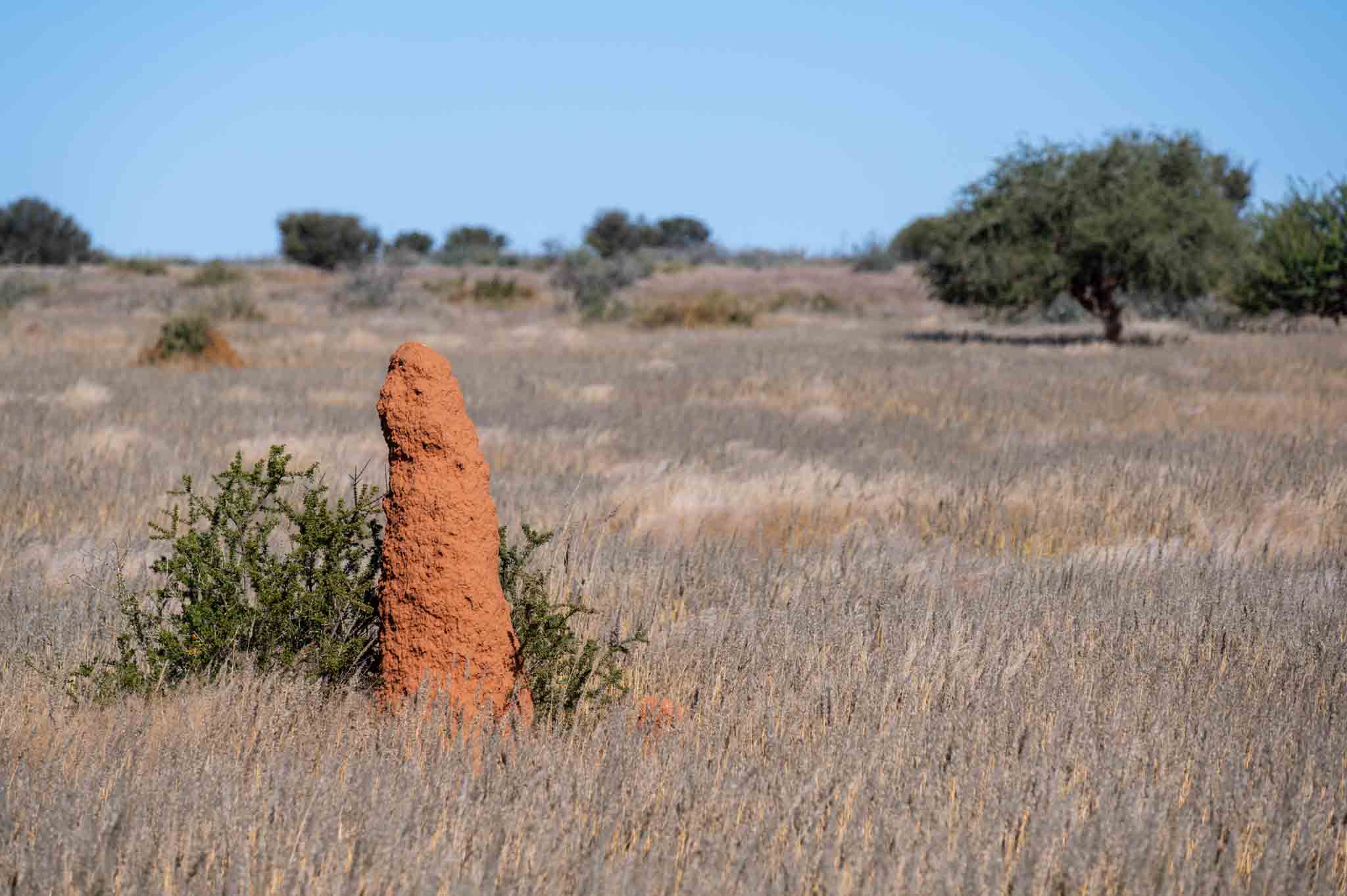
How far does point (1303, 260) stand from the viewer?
31.9m

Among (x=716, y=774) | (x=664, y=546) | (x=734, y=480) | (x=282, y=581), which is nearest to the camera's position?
(x=716, y=774)

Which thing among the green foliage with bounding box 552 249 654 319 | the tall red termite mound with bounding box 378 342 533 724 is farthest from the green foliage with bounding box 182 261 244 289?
the tall red termite mound with bounding box 378 342 533 724

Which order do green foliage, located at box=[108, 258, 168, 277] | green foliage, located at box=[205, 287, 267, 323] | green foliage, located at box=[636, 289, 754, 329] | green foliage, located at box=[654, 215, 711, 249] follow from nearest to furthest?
green foliage, located at box=[205, 287, 267, 323]
green foliage, located at box=[636, 289, 754, 329]
green foliage, located at box=[108, 258, 168, 277]
green foliage, located at box=[654, 215, 711, 249]

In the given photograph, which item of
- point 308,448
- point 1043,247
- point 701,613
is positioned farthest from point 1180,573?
point 1043,247

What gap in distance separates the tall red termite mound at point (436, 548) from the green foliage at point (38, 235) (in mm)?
62060

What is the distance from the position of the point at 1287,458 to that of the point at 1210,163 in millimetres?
21231

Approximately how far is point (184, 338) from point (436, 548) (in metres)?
17.5

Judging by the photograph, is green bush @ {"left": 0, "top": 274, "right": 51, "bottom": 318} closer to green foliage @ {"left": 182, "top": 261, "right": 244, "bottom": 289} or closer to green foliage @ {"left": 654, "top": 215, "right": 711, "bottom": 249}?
green foliage @ {"left": 182, "top": 261, "right": 244, "bottom": 289}

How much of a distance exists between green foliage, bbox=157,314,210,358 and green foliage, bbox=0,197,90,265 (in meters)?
44.7

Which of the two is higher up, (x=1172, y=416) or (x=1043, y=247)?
(x=1043, y=247)

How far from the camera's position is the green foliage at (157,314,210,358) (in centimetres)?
1927

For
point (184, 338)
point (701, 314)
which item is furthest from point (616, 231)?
point (184, 338)

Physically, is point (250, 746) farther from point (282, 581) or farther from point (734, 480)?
point (734, 480)

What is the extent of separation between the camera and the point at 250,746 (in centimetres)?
348
